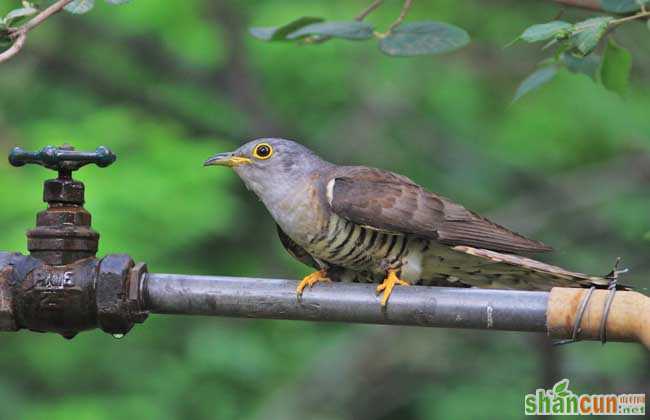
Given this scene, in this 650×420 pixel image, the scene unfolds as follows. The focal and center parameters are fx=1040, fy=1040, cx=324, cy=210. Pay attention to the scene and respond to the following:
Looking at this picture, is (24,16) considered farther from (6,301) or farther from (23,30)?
(6,301)

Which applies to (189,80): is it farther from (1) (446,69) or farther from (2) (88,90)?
(1) (446,69)

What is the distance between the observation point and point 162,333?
791 cm

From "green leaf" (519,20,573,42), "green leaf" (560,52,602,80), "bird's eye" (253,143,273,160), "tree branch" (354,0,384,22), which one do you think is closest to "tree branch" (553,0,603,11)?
"green leaf" (560,52,602,80)

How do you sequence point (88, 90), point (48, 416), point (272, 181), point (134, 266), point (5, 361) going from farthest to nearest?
point (88, 90), point (5, 361), point (48, 416), point (272, 181), point (134, 266)

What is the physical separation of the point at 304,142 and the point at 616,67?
479 centimetres

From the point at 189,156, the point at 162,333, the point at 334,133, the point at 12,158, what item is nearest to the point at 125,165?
the point at 189,156

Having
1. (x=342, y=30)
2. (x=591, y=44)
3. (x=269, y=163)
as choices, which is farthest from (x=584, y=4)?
(x=269, y=163)

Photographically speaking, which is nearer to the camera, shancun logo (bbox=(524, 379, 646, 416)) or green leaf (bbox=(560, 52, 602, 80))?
green leaf (bbox=(560, 52, 602, 80))

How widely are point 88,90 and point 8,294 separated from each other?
18.4 ft

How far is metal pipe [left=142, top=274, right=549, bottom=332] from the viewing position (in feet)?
8.73

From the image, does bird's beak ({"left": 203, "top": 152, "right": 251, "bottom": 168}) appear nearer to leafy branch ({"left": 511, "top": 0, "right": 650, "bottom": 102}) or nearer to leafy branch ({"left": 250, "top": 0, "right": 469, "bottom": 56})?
leafy branch ({"left": 250, "top": 0, "right": 469, "bottom": 56})

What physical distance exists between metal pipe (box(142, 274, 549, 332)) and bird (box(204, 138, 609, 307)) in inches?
23.0

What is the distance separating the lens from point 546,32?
9.75 ft

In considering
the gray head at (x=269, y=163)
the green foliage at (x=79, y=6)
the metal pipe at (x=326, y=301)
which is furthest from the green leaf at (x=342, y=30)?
the metal pipe at (x=326, y=301)
